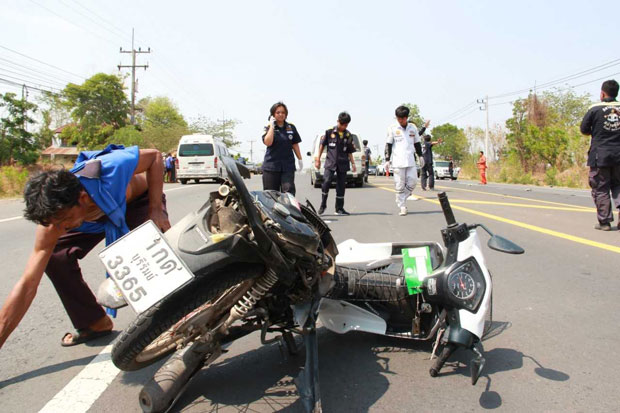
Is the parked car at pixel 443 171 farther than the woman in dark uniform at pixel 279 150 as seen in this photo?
Yes

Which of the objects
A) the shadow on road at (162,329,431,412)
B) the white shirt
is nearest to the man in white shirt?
the white shirt

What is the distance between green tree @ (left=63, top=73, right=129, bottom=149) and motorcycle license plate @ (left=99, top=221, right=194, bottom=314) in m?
61.1

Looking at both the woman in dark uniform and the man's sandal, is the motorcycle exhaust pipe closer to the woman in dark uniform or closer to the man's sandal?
the man's sandal

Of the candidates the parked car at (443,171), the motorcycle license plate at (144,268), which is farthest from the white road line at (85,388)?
the parked car at (443,171)

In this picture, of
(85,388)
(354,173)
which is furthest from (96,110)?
(85,388)

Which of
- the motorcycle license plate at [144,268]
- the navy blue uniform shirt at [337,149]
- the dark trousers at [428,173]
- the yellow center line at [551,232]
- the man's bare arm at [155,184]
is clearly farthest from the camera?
the dark trousers at [428,173]

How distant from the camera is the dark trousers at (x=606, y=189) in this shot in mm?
6941

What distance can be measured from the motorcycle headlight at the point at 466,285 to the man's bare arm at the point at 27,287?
79.7 inches

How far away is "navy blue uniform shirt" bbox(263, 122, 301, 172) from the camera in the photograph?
761cm

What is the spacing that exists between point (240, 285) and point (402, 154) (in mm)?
7770

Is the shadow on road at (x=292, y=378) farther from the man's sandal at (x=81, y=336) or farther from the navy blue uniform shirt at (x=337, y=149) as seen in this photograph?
the navy blue uniform shirt at (x=337, y=149)

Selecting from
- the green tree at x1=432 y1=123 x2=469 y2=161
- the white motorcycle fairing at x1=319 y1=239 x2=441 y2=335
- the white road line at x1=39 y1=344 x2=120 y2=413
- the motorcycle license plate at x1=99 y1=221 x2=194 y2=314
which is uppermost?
the green tree at x1=432 y1=123 x2=469 y2=161

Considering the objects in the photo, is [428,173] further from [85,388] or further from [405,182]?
[85,388]

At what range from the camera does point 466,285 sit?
259 cm
